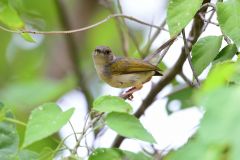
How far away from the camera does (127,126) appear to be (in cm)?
219

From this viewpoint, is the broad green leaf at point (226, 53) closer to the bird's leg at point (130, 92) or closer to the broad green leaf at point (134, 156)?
the broad green leaf at point (134, 156)

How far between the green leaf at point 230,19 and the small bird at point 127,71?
141 centimetres

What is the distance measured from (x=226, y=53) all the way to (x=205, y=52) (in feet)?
0.33

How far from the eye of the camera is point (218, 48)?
2609 mm

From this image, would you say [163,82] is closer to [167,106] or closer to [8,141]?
[167,106]

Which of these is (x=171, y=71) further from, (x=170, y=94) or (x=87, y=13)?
(x=87, y=13)

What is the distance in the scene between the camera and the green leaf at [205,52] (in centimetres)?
262

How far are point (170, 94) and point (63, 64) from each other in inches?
135

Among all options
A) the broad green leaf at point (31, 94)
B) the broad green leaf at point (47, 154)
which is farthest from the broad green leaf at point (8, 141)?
the broad green leaf at point (31, 94)

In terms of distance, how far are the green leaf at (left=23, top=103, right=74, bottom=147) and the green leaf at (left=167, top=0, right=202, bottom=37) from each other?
54 centimetres

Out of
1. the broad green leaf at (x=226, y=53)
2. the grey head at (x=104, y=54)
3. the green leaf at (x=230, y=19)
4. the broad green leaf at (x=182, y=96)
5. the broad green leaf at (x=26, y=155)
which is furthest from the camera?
the grey head at (x=104, y=54)

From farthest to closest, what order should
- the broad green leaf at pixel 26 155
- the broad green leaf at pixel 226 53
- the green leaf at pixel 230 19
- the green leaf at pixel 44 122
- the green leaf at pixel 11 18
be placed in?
the green leaf at pixel 11 18 → the broad green leaf at pixel 26 155 → the broad green leaf at pixel 226 53 → the green leaf at pixel 230 19 → the green leaf at pixel 44 122

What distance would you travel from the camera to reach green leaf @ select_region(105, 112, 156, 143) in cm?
215

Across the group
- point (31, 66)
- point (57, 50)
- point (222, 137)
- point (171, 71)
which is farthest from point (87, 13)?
point (222, 137)
